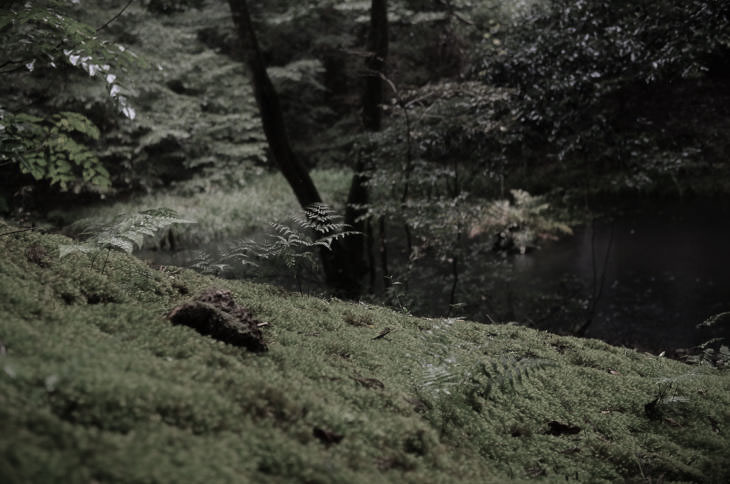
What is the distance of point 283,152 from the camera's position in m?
7.61

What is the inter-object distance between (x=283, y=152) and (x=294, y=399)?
6.21 meters

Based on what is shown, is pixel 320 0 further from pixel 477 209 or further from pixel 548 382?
pixel 548 382

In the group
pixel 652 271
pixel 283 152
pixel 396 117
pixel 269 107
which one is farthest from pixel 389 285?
pixel 652 271

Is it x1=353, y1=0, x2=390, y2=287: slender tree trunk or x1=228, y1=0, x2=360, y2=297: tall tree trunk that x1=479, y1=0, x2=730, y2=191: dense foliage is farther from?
x1=228, y1=0, x2=360, y2=297: tall tree trunk

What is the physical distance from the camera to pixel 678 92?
1717cm

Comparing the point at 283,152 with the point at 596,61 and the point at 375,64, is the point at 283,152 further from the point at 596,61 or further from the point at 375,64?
the point at 596,61

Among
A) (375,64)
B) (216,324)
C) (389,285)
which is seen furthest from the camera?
(389,285)

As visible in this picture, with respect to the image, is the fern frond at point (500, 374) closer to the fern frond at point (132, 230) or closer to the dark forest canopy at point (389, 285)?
the dark forest canopy at point (389, 285)

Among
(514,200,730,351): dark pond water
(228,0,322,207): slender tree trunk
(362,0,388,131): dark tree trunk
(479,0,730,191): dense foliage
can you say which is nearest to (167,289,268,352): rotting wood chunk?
(228,0,322,207): slender tree trunk

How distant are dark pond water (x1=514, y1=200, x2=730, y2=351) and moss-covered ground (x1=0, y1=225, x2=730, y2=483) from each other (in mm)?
4582

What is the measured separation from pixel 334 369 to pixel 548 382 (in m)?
1.52

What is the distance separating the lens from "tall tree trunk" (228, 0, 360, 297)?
713 cm

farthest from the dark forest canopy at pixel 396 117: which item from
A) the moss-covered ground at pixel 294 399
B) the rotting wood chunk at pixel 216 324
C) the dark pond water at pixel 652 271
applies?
the dark pond water at pixel 652 271

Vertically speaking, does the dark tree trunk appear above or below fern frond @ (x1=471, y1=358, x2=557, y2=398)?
above
